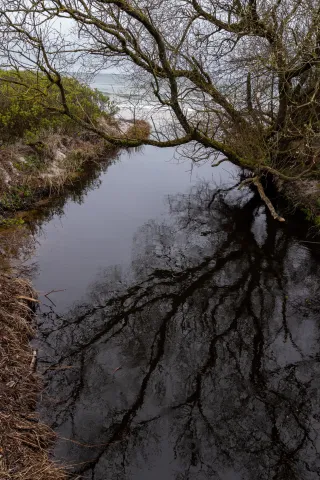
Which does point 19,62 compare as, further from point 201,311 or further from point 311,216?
point 311,216

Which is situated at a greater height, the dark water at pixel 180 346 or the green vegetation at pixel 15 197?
the green vegetation at pixel 15 197

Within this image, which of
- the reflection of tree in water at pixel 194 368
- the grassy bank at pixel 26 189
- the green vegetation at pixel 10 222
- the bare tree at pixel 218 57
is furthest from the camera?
the green vegetation at pixel 10 222

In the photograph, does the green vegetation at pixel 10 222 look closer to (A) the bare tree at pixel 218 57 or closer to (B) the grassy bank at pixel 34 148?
(B) the grassy bank at pixel 34 148

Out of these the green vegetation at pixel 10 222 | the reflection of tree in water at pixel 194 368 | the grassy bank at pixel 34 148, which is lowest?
the reflection of tree in water at pixel 194 368

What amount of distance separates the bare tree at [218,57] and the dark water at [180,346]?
7.54ft

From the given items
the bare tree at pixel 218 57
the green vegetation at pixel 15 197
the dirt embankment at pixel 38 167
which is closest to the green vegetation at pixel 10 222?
the dirt embankment at pixel 38 167

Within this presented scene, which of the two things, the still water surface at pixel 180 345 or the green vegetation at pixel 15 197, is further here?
the green vegetation at pixel 15 197

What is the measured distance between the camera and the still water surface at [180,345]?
14.6 ft

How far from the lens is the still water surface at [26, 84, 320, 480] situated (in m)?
4.44

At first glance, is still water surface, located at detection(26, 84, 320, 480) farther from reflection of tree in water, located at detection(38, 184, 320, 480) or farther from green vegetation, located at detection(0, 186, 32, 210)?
green vegetation, located at detection(0, 186, 32, 210)

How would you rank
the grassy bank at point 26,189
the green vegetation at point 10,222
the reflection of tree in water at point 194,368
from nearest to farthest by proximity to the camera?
the grassy bank at point 26,189 < the reflection of tree in water at point 194,368 < the green vegetation at point 10,222

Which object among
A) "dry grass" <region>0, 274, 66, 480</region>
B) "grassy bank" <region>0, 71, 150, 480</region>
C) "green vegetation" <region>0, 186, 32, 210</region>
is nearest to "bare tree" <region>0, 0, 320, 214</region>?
"grassy bank" <region>0, 71, 150, 480</region>

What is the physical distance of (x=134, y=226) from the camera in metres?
9.88

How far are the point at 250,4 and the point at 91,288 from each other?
24.5 ft
